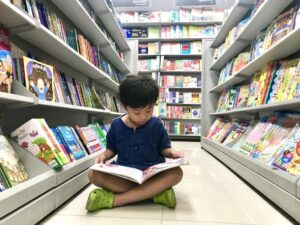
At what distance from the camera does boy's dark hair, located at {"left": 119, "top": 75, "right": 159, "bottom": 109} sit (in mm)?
1269

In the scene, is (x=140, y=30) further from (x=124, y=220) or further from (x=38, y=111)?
(x=124, y=220)

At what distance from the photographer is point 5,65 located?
3.67ft

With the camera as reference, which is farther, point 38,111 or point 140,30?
point 140,30

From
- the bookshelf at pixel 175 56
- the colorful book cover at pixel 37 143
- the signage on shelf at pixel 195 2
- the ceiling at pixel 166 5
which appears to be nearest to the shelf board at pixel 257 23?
the colorful book cover at pixel 37 143

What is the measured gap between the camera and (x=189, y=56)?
5.54 metres

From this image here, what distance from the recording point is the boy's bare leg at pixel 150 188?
123cm

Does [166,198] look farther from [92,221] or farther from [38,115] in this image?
[38,115]

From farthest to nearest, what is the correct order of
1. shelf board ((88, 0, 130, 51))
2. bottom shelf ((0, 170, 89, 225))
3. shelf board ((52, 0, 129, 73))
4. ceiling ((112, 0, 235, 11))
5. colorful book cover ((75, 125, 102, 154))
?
ceiling ((112, 0, 235, 11))
shelf board ((88, 0, 130, 51))
shelf board ((52, 0, 129, 73))
colorful book cover ((75, 125, 102, 154))
bottom shelf ((0, 170, 89, 225))

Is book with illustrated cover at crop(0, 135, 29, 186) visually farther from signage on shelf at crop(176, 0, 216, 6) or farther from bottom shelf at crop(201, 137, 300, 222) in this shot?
signage on shelf at crop(176, 0, 216, 6)

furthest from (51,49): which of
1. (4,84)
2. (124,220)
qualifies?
(124,220)

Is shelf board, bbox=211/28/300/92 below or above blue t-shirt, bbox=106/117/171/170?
above

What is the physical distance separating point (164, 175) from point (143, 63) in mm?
4459

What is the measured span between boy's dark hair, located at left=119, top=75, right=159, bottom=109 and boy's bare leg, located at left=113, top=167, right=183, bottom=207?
34cm

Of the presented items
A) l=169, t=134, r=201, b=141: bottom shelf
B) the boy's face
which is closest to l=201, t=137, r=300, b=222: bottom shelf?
the boy's face
